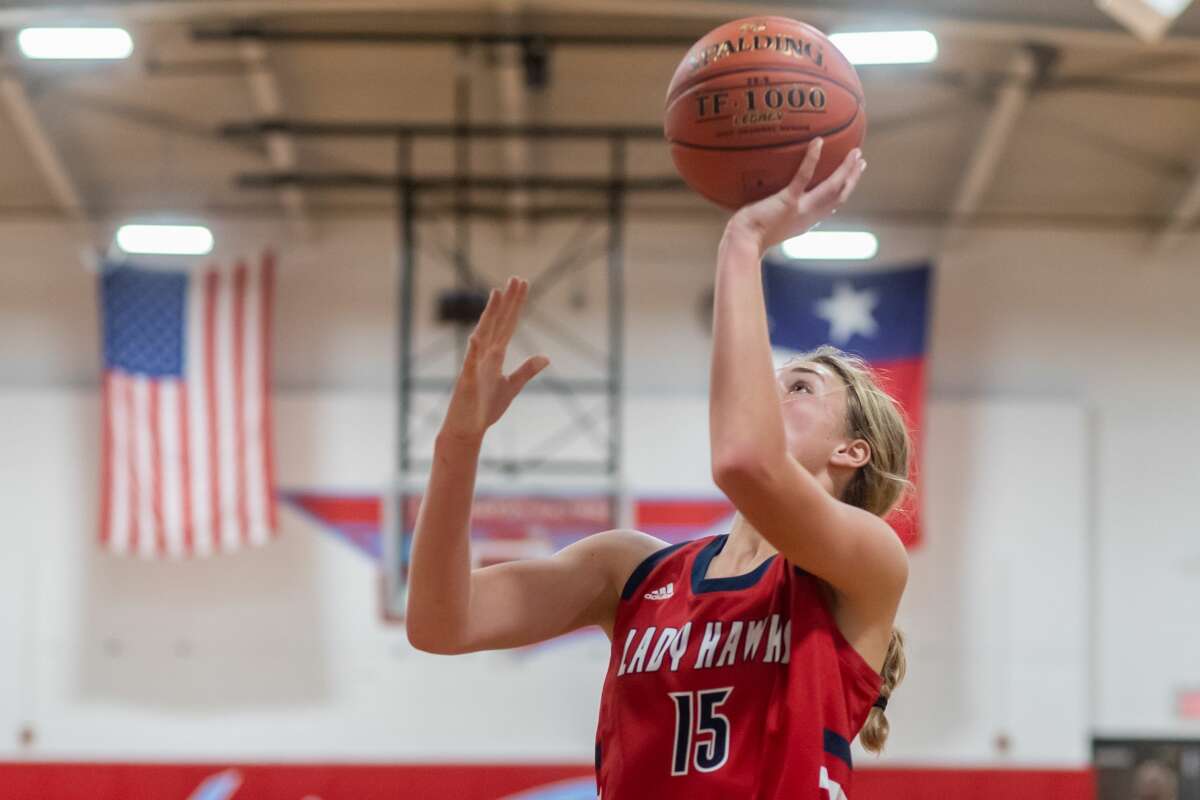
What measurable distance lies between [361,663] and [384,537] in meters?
0.92

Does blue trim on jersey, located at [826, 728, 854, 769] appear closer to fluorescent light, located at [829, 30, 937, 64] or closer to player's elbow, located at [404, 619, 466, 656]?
player's elbow, located at [404, 619, 466, 656]

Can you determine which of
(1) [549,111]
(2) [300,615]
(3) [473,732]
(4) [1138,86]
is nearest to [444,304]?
(1) [549,111]

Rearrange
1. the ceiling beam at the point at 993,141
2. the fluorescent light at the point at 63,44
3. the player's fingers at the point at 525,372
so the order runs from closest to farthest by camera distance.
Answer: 1. the player's fingers at the point at 525,372
2. the fluorescent light at the point at 63,44
3. the ceiling beam at the point at 993,141

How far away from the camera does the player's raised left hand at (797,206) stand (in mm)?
1825

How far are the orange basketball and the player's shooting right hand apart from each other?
A: 1.59ft

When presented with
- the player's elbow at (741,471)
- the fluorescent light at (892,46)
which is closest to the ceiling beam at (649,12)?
the fluorescent light at (892,46)

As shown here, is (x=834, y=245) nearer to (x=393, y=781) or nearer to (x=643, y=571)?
(x=393, y=781)

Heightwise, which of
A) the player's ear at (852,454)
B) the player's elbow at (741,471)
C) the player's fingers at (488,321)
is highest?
the player's fingers at (488,321)

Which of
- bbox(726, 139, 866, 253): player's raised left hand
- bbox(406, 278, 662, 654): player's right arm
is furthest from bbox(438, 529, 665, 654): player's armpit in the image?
bbox(726, 139, 866, 253): player's raised left hand

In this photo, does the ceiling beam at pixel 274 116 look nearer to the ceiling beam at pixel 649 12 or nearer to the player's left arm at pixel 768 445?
the ceiling beam at pixel 649 12

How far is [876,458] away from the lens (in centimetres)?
204

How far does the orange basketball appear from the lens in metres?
2.15

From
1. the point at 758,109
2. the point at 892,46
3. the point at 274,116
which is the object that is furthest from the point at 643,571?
the point at 274,116

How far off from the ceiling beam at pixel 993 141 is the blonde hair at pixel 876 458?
7.72 meters
